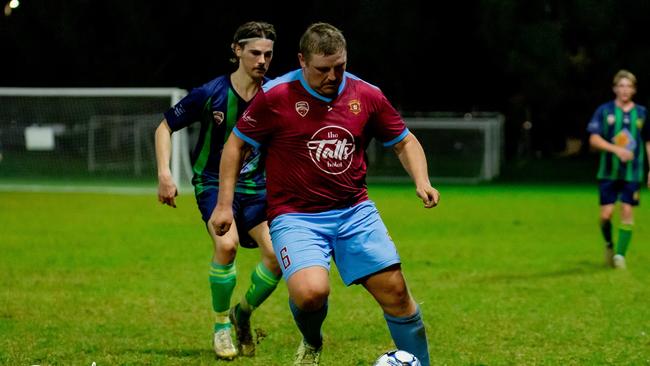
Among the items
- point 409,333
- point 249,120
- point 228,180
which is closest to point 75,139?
point 228,180

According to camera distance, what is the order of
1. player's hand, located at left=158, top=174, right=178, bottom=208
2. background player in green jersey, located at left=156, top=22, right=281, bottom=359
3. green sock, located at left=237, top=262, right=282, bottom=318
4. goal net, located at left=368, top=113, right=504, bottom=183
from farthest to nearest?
goal net, located at left=368, top=113, right=504, bottom=183
green sock, located at left=237, top=262, right=282, bottom=318
background player in green jersey, located at left=156, top=22, right=281, bottom=359
player's hand, located at left=158, top=174, right=178, bottom=208

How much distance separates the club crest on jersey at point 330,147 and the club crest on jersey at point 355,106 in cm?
13

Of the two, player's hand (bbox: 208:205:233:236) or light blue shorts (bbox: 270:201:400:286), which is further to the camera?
Answer: player's hand (bbox: 208:205:233:236)

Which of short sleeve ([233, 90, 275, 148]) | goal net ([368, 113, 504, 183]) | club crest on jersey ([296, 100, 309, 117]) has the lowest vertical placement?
goal net ([368, 113, 504, 183])

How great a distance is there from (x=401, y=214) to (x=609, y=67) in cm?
2351

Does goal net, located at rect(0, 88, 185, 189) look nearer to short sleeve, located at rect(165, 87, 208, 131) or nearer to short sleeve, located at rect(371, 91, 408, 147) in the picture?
short sleeve, located at rect(165, 87, 208, 131)

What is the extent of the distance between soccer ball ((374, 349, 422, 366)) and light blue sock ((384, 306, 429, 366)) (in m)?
0.20

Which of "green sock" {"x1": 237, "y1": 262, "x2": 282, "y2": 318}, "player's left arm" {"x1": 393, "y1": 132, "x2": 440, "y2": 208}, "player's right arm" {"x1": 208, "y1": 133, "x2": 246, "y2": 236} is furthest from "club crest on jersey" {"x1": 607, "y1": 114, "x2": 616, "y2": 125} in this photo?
"player's right arm" {"x1": 208, "y1": 133, "x2": 246, "y2": 236}

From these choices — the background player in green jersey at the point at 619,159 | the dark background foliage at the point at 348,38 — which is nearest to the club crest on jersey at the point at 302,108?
the background player in green jersey at the point at 619,159

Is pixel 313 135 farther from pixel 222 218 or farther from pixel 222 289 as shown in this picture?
pixel 222 289

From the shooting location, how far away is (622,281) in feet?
35.7

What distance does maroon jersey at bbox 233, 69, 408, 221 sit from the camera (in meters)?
5.55

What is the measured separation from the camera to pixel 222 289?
23.5 ft

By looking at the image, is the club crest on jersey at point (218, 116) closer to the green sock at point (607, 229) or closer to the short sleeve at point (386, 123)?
the short sleeve at point (386, 123)
